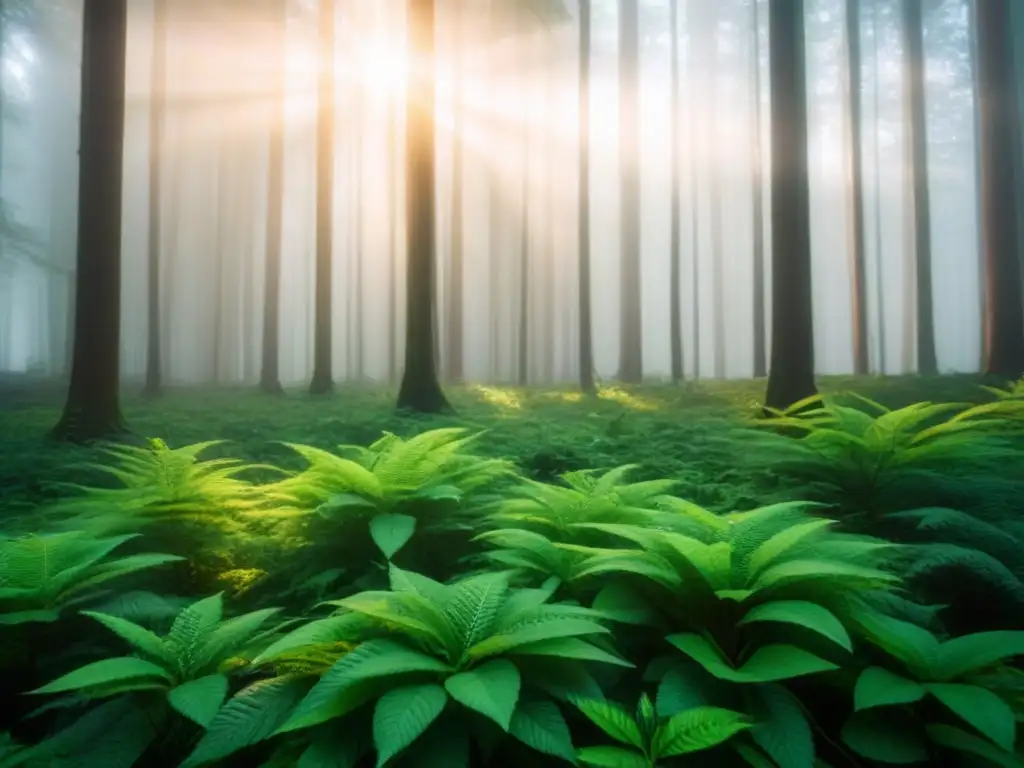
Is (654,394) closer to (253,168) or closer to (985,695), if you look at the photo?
(985,695)

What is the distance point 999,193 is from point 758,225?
1213 cm

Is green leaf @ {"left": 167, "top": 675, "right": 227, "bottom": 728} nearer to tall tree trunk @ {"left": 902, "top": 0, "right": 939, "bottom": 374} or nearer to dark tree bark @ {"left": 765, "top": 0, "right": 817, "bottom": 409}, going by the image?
dark tree bark @ {"left": 765, "top": 0, "right": 817, "bottom": 409}

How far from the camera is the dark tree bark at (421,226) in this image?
11992 mm

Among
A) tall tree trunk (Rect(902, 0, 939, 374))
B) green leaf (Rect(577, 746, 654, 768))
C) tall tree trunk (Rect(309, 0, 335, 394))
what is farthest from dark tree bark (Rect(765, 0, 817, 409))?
tall tree trunk (Rect(902, 0, 939, 374))

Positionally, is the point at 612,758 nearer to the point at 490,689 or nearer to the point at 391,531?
the point at 490,689

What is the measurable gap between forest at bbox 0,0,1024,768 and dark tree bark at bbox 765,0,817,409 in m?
0.04

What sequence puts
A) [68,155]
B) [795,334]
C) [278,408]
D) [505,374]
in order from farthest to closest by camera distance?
[505,374]
[68,155]
[278,408]
[795,334]

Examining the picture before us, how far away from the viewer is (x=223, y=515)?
15.8 ft

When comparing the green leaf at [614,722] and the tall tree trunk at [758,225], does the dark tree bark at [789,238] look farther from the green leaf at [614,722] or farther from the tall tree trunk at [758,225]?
the tall tree trunk at [758,225]

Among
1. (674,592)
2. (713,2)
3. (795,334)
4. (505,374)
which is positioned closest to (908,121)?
(713,2)

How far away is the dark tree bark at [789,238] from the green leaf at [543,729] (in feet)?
26.3

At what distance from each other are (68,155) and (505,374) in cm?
2908

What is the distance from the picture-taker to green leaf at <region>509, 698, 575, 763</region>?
7.20 feet

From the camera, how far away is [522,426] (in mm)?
10555
